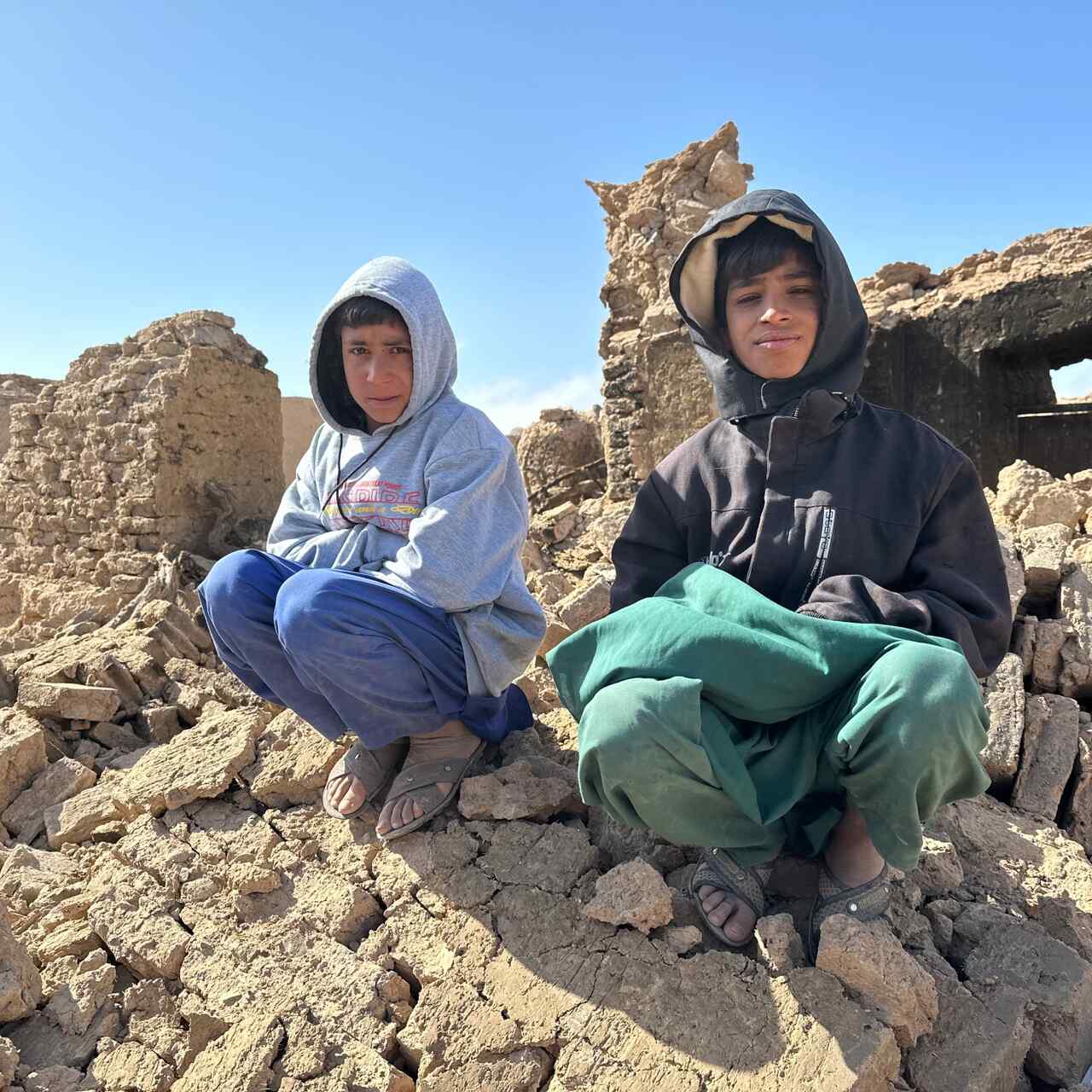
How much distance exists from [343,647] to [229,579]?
402 mm

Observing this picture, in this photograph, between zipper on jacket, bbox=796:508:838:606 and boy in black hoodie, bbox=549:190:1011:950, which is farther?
zipper on jacket, bbox=796:508:838:606

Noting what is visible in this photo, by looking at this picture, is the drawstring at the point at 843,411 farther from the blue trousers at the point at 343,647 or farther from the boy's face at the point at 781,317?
the blue trousers at the point at 343,647

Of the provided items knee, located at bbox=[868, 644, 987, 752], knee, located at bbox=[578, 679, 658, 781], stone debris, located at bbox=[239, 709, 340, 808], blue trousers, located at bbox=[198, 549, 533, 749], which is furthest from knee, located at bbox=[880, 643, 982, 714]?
stone debris, located at bbox=[239, 709, 340, 808]

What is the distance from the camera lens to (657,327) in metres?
6.43

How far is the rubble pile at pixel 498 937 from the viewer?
61.6 inches

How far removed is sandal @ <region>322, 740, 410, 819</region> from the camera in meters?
2.28

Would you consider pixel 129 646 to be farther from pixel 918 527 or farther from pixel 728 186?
pixel 728 186

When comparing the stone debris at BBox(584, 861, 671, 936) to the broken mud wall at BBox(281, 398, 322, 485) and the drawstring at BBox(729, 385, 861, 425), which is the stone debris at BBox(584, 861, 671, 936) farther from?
the broken mud wall at BBox(281, 398, 322, 485)

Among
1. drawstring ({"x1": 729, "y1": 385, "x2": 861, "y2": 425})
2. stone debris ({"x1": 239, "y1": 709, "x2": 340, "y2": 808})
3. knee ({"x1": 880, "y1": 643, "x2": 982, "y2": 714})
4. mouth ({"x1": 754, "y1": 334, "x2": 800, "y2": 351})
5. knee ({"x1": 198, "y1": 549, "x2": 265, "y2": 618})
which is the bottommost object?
stone debris ({"x1": 239, "y1": 709, "x2": 340, "y2": 808})

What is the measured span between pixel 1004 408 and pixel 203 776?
646 cm

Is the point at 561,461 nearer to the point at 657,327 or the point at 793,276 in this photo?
the point at 657,327

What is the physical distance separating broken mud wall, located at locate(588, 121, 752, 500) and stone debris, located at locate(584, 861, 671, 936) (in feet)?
15.8

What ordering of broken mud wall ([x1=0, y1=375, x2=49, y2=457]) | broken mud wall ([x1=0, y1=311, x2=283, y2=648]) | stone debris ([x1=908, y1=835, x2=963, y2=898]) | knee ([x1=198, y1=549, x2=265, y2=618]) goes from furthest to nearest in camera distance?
broken mud wall ([x1=0, y1=375, x2=49, y2=457])
broken mud wall ([x1=0, y1=311, x2=283, y2=648])
knee ([x1=198, y1=549, x2=265, y2=618])
stone debris ([x1=908, y1=835, x2=963, y2=898])

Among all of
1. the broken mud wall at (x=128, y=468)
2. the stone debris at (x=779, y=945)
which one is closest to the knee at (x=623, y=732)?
the stone debris at (x=779, y=945)
